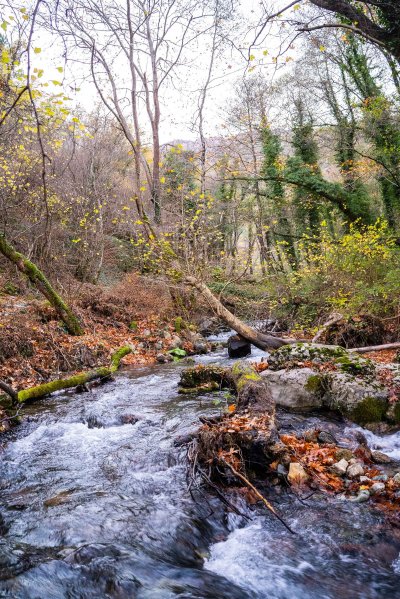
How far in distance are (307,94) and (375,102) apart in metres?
10.8

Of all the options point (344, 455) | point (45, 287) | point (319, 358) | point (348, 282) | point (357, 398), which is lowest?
point (344, 455)

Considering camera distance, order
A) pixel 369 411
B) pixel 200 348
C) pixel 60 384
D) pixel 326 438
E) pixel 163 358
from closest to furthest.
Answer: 1. pixel 326 438
2. pixel 369 411
3. pixel 60 384
4. pixel 163 358
5. pixel 200 348

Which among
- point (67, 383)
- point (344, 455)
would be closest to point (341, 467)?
point (344, 455)

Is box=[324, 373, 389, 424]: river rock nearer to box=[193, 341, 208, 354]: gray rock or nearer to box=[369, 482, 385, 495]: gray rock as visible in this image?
box=[369, 482, 385, 495]: gray rock

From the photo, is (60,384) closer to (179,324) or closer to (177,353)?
(177,353)

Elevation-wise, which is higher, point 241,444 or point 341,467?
point 241,444

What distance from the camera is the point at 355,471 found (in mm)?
4266

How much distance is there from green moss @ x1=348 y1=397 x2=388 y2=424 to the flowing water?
429 millimetres

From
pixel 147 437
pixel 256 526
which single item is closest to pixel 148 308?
pixel 147 437

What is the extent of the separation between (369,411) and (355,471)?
1652 millimetres

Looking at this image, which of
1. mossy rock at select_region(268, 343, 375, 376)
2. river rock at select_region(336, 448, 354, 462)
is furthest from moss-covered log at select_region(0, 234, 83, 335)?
river rock at select_region(336, 448, 354, 462)

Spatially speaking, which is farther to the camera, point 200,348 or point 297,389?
point 200,348

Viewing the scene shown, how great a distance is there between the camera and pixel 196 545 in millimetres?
3412

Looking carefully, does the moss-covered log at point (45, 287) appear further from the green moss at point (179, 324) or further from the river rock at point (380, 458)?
the river rock at point (380, 458)
